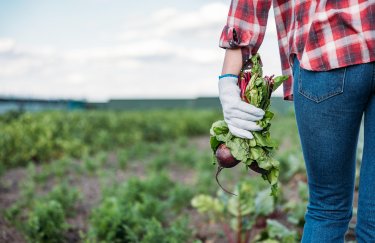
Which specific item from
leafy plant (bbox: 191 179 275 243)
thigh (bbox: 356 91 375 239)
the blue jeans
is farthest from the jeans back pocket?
leafy plant (bbox: 191 179 275 243)

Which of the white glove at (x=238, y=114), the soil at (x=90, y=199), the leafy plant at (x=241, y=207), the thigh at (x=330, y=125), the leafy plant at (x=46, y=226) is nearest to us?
the thigh at (x=330, y=125)

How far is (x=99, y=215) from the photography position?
3451 mm

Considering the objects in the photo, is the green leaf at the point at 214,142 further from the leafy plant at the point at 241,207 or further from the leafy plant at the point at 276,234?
the leafy plant at the point at 241,207

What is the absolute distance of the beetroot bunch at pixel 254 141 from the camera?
5.73ft

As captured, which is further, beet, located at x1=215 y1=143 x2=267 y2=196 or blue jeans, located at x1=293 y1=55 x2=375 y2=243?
beet, located at x1=215 y1=143 x2=267 y2=196

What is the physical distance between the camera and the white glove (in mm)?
1718

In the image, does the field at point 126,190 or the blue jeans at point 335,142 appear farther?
the field at point 126,190

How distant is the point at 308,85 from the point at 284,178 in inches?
150

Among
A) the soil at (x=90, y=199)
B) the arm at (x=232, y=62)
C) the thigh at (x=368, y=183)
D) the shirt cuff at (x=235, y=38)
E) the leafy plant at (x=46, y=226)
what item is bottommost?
the soil at (x=90, y=199)

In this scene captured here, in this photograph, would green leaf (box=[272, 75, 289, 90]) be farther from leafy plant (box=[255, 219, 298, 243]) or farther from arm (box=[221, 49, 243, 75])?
leafy plant (box=[255, 219, 298, 243])

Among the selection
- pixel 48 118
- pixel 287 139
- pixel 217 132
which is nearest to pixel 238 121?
pixel 217 132

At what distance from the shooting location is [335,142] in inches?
64.0

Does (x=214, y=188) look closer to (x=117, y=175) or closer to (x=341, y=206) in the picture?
(x=117, y=175)

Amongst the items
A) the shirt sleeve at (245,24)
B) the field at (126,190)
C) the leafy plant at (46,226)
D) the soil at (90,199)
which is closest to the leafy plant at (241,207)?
the field at (126,190)
